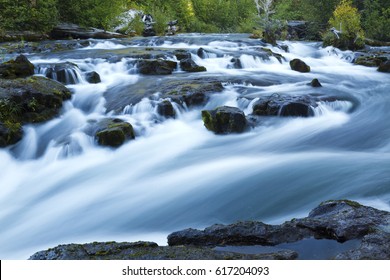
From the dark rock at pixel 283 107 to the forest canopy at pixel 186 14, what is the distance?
15.4 meters

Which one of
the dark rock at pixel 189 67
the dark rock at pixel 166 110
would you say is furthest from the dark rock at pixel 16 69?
the dark rock at pixel 189 67

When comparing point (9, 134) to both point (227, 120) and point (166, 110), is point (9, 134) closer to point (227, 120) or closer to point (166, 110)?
point (166, 110)

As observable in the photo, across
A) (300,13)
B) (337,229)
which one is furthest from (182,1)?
(337,229)

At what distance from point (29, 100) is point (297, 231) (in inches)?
277

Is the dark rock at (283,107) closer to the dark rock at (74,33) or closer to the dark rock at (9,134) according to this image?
the dark rock at (9,134)

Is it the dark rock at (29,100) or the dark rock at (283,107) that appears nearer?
the dark rock at (29,100)

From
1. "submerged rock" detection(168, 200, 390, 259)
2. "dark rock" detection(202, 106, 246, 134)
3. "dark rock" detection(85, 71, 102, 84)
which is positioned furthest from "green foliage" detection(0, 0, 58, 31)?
"submerged rock" detection(168, 200, 390, 259)

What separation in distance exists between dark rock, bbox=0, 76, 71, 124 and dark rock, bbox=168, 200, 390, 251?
6.06 meters

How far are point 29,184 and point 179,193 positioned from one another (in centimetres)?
275

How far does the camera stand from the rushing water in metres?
5.09

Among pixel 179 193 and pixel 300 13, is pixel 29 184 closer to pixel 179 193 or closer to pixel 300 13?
pixel 179 193

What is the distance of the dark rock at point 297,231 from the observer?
3115 mm

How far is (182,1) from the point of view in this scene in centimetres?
3456

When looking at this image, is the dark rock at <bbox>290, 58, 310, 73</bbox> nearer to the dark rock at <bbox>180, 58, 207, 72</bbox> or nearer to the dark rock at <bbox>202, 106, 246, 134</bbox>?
the dark rock at <bbox>180, 58, 207, 72</bbox>
